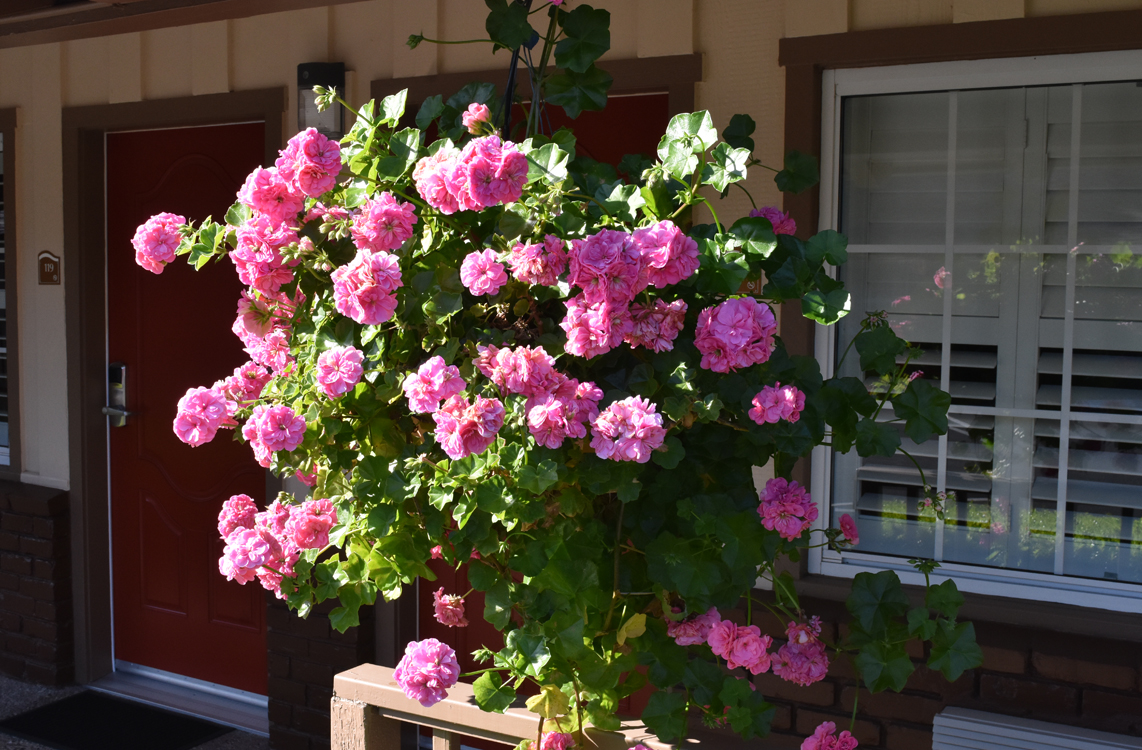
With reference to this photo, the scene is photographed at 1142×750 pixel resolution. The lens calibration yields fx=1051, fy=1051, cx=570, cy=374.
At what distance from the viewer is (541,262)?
4.35 feet


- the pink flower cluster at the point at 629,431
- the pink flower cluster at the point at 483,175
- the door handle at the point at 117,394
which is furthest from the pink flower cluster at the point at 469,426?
the door handle at the point at 117,394

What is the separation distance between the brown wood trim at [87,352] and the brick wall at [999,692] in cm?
302

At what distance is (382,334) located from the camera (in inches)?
58.9

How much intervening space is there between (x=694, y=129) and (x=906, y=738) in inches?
83.7

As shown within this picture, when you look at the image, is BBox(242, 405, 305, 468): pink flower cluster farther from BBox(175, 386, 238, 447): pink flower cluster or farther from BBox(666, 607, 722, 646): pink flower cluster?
BBox(666, 607, 722, 646): pink flower cluster

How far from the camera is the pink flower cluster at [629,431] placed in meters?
1.28

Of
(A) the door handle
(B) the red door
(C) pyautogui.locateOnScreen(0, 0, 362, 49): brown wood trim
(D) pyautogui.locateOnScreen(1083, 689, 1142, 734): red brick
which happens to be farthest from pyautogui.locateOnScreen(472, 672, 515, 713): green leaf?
(A) the door handle

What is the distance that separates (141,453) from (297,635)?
1.20 metres

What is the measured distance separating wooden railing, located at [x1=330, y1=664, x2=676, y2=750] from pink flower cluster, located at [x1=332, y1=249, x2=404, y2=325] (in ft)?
2.46

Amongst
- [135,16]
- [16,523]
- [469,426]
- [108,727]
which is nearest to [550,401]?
[469,426]

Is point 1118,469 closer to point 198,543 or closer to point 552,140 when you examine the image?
point 552,140

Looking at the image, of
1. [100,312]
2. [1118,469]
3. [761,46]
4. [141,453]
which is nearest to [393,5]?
[761,46]

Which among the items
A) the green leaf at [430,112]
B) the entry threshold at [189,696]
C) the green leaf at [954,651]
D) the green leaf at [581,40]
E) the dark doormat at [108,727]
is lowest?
the dark doormat at [108,727]

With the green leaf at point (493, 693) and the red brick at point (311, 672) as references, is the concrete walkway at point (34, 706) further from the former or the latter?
the green leaf at point (493, 693)
